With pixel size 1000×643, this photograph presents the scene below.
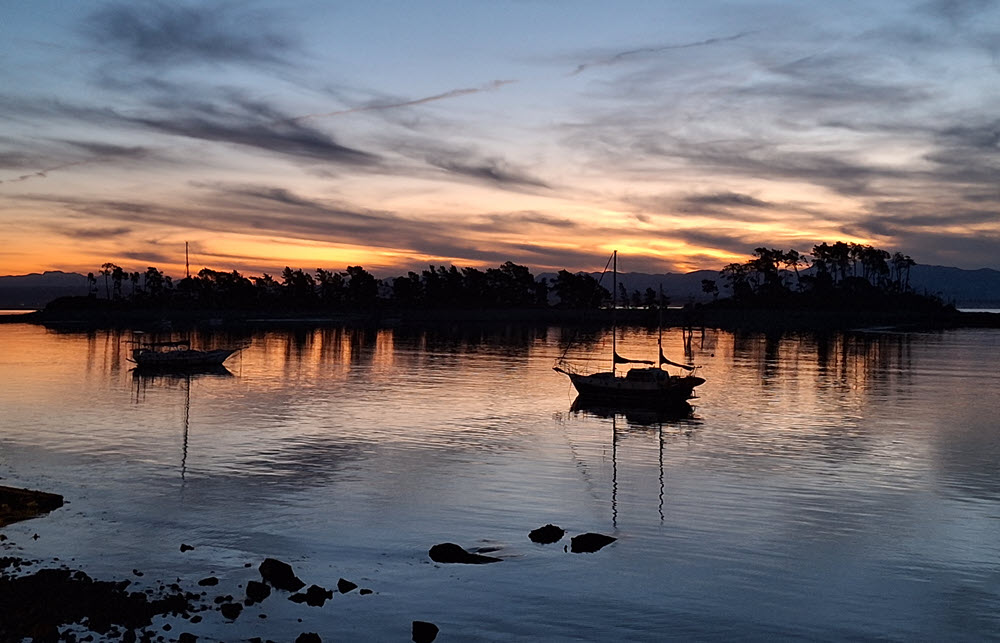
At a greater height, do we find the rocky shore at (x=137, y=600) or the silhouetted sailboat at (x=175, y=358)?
the silhouetted sailboat at (x=175, y=358)

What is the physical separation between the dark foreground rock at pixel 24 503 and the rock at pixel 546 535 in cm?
1889

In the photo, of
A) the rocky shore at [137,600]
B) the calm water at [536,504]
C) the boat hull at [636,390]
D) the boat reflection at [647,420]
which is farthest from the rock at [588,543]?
the boat hull at [636,390]

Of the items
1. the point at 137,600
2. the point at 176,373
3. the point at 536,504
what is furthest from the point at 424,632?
the point at 176,373

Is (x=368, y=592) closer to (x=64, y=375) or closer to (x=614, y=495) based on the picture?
(x=614, y=495)

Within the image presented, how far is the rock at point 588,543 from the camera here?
2909cm

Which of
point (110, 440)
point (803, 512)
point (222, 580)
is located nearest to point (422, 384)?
point (110, 440)

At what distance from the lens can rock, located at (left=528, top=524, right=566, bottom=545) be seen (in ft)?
97.8

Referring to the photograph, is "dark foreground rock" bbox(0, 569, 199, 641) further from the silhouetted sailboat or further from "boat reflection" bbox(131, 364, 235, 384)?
the silhouetted sailboat

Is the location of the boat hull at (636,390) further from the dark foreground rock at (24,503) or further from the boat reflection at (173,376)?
the dark foreground rock at (24,503)

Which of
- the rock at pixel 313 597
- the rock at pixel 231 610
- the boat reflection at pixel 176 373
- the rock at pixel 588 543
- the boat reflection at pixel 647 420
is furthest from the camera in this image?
the boat reflection at pixel 176 373

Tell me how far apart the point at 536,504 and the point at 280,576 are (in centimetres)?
1378

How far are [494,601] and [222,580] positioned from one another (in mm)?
8160

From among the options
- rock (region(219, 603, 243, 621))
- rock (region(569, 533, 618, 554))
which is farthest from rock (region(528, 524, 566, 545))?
rock (region(219, 603, 243, 621))

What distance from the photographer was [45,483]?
3856cm
